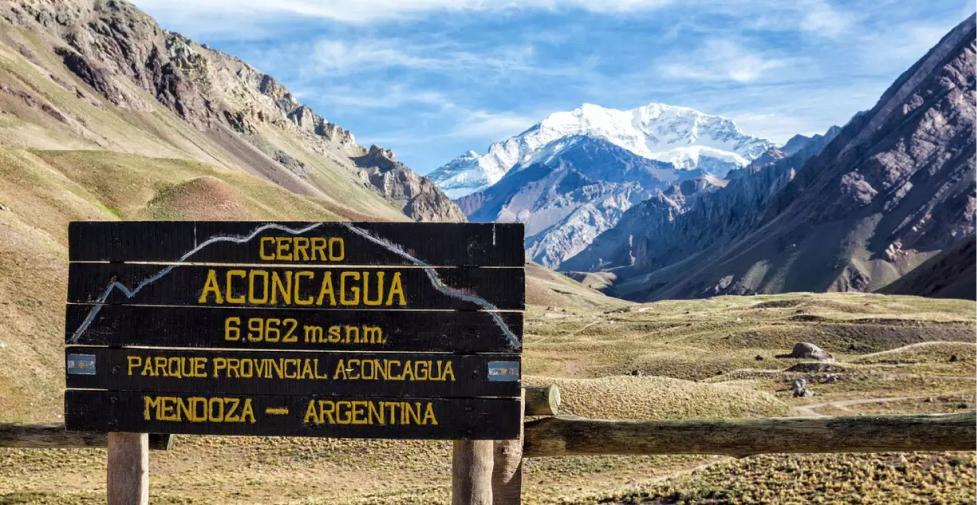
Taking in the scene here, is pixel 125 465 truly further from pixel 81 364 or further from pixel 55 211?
pixel 55 211

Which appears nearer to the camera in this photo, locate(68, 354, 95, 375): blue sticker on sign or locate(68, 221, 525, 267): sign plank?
locate(68, 221, 525, 267): sign plank

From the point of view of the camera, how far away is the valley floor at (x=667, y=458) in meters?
19.0

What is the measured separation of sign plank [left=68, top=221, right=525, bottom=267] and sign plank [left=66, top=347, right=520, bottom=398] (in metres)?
1.10

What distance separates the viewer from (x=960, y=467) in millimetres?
18562

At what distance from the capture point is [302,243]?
959 cm

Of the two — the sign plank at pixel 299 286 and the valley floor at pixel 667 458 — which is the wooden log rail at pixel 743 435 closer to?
the sign plank at pixel 299 286

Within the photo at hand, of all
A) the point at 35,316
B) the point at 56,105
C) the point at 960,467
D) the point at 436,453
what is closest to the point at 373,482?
the point at 436,453

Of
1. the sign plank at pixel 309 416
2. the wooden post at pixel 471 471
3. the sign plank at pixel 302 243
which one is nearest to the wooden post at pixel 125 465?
the sign plank at pixel 309 416

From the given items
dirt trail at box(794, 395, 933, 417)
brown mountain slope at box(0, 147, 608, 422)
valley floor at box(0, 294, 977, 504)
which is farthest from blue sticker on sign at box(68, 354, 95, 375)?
dirt trail at box(794, 395, 933, 417)

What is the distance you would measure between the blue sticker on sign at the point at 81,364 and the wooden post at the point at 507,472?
4.99m

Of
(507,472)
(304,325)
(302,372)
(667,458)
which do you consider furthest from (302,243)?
(667,458)

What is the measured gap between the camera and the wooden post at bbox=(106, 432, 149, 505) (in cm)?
999

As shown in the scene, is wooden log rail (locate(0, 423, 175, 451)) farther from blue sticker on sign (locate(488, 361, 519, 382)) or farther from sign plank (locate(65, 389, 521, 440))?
blue sticker on sign (locate(488, 361, 519, 382))

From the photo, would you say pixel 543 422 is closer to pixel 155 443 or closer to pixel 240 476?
pixel 155 443
